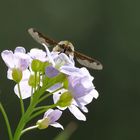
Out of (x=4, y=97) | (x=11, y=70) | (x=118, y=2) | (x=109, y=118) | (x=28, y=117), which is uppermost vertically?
(x=118, y=2)

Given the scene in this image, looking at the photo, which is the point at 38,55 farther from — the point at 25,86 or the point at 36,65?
the point at 25,86

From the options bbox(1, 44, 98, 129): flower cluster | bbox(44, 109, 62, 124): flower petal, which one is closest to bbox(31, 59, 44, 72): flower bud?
bbox(1, 44, 98, 129): flower cluster

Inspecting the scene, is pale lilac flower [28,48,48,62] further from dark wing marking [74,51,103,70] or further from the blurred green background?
the blurred green background

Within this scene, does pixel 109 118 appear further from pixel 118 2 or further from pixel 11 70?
pixel 11 70

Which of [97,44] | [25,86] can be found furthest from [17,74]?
[97,44]

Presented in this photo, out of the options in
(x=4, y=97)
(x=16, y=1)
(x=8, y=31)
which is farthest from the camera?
(x=16, y=1)

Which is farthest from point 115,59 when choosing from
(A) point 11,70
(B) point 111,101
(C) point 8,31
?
(A) point 11,70
